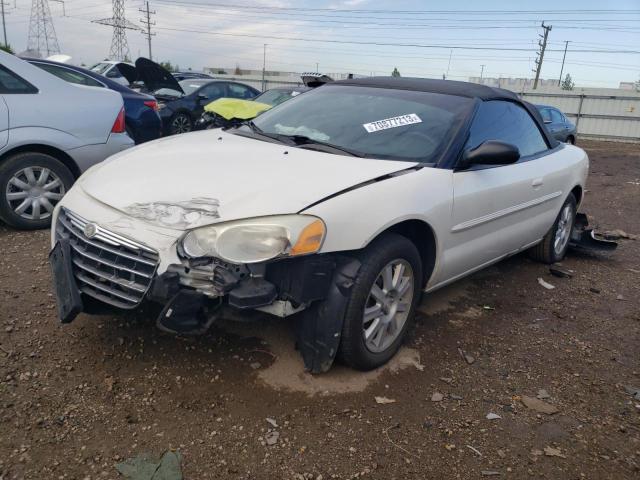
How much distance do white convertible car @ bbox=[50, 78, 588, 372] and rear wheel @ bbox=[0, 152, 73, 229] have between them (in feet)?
5.53

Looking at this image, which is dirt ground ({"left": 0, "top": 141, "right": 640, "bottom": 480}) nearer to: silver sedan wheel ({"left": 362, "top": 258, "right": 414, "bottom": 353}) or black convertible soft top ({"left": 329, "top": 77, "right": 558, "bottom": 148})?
silver sedan wheel ({"left": 362, "top": 258, "right": 414, "bottom": 353})

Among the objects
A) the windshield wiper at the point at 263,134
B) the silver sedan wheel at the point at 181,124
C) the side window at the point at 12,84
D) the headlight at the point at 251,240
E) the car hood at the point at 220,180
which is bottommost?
the silver sedan wheel at the point at 181,124

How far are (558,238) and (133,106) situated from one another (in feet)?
16.5

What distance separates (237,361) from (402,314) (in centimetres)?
99

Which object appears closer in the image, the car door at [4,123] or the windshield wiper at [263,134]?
the windshield wiper at [263,134]

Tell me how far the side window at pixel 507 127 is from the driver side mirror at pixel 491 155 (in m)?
0.17

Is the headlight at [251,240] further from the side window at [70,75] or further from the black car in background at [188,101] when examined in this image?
the black car in background at [188,101]

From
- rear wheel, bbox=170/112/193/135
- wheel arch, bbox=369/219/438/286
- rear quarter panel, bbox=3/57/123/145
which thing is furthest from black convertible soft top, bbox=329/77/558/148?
rear wheel, bbox=170/112/193/135

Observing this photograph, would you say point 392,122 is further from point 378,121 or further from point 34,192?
point 34,192

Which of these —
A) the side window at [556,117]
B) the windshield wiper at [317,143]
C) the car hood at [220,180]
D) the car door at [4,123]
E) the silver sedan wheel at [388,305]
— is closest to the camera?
the car hood at [220,180]

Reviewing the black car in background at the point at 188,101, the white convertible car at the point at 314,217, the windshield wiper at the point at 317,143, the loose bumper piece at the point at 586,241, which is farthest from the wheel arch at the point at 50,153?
the black car in background at the point at 188,101

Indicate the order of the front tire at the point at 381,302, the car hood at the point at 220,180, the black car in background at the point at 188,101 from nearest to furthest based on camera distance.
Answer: the car hood at the point at 220,180 < the front tire at the point at 381,302 < the black car in background at the point at 188,101

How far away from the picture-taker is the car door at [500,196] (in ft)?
10.9

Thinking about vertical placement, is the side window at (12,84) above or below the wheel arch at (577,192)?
above
